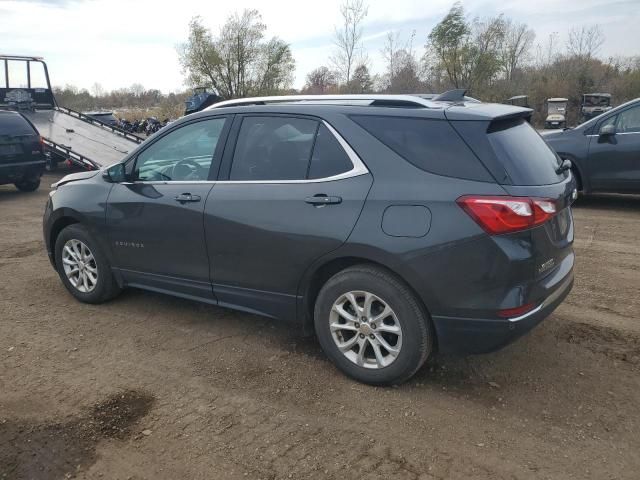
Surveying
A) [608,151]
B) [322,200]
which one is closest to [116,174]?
[322,200]

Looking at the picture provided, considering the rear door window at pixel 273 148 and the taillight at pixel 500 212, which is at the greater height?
the rear door window at pixel 273 148

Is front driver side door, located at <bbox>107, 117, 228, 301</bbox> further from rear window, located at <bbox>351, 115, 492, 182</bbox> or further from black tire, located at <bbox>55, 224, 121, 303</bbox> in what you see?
rear window, located at <bbox>351, 115, 492, 182</bbox>

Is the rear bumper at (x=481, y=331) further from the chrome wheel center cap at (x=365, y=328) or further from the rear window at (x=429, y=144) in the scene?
the rear window at (x=429, y=144)

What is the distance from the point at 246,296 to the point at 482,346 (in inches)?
64.7

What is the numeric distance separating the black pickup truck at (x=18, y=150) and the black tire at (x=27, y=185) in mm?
374

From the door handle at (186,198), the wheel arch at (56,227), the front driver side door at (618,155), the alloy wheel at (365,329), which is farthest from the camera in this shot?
the front driver side door at (618,155)

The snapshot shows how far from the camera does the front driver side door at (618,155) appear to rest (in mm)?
7824

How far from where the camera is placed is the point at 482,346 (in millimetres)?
3059

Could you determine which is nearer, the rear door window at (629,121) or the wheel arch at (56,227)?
the wheel arch at (56,227)

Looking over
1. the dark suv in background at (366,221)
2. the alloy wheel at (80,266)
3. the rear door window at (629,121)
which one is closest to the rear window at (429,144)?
the dark suv in background at (366,221)

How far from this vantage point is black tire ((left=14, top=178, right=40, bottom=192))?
37.8 feet

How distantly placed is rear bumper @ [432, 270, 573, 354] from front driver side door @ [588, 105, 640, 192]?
580 centimetres

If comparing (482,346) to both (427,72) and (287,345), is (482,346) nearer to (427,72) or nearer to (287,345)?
(287,345)

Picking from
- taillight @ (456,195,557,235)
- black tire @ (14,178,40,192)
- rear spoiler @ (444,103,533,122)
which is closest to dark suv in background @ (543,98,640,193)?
rear spoiler @ (444,103,533,122)
